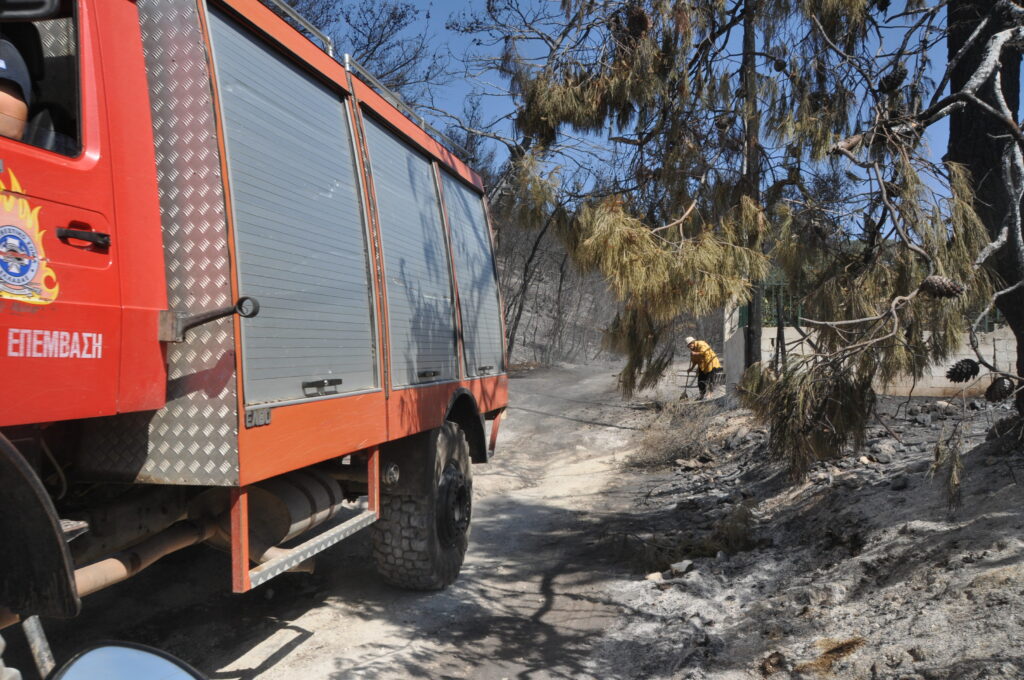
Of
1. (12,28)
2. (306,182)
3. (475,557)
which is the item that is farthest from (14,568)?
(475,557)

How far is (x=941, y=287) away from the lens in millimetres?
3236

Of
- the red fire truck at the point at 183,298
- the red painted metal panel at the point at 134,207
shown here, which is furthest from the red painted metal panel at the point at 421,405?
the red painted metal panel at the point at 134,207

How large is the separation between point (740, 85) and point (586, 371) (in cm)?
1400

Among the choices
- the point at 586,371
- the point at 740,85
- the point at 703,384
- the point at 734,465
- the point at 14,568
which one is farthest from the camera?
the point at 586,371

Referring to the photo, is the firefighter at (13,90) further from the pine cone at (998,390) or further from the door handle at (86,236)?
the pine cone at (998,390)

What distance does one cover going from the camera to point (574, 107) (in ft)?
21.2

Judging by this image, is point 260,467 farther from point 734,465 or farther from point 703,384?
point 703,384

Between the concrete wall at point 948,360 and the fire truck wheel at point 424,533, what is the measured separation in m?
2.13

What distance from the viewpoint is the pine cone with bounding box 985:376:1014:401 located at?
3471 millimetres

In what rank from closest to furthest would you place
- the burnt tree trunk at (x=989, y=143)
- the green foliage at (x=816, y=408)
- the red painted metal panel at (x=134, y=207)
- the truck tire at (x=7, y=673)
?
1. the truck tire at (x=7, y=673)
2. the red painted metal panel at (x=134, y=207)
3. the green foliage at (x=816, y=408)
4. the burnt tree trunk at (x=989, y=143)

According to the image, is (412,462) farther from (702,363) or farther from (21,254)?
(702,363)

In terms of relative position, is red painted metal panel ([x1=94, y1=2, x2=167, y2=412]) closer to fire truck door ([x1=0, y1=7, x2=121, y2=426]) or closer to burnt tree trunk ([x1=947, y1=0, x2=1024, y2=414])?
fire truck door ([x1=0, y1=7, x2=121, y2=426])

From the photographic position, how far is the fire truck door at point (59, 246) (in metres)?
1.99

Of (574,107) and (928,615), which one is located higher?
(574,107)
